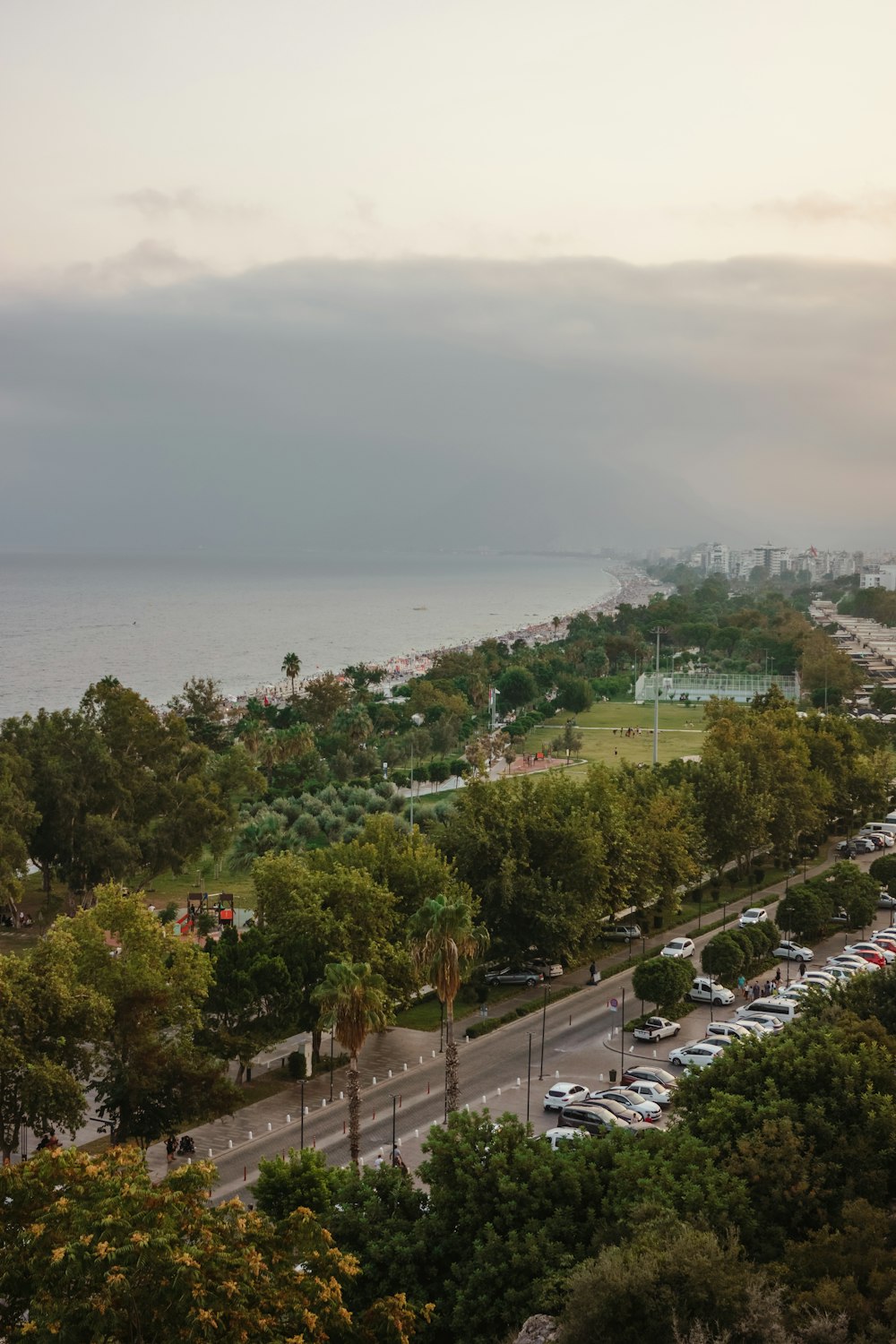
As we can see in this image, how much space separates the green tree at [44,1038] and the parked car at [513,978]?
18.9 m

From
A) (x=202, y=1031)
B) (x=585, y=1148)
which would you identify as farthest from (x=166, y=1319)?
(x=202, y=1031)

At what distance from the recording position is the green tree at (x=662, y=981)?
127 feet

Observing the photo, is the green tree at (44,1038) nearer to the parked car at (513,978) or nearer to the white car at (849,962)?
the parked car at (513,978)

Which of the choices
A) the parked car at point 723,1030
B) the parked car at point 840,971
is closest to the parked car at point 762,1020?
the parked car at point 723,1030

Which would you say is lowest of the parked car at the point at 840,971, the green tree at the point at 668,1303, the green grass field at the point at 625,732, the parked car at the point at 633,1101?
the green grass field at the point at 625,732

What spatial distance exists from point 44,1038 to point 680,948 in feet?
86.2

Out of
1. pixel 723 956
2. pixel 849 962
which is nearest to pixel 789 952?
pixel 849 962

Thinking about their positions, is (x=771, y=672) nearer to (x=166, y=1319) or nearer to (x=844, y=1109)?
(x=844, y=1109)

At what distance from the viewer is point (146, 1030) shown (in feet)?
96.4

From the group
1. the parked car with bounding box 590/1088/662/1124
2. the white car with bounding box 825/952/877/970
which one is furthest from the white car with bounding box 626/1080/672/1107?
the white car with bounding box 825/952/877/970

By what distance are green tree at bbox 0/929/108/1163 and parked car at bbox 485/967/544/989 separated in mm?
18892

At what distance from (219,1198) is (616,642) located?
137 m

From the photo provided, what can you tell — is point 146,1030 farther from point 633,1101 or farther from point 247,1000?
point 633,1101

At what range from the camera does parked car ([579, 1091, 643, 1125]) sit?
30641 millimetres
